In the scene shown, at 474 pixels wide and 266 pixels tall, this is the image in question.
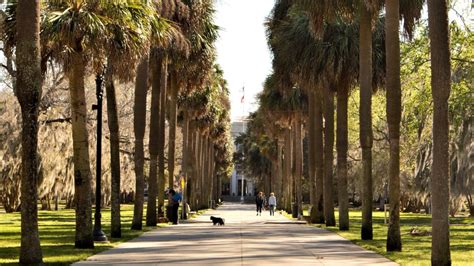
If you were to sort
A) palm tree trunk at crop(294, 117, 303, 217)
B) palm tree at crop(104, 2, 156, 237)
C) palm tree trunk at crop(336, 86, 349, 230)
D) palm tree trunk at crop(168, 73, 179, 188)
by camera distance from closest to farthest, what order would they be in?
palm tree at crop(104, 2, 156, 237)
palm tree trunk at crop(336, 86, 349, 230)
palm tree trunk at crop(168, 73, 179, 188)
palm tree trunk at crop(294, 117, 303, 217)

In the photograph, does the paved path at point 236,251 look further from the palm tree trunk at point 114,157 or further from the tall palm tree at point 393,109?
the palm tree trunk at point 114,157

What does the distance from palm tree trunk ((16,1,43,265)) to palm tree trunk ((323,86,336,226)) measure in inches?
832

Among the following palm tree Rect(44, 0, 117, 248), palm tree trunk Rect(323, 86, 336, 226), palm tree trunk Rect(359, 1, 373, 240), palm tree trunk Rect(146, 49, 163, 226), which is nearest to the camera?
palm tree Rect(44, 0, 117, 248)

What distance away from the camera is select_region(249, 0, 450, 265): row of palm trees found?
16047 millimetres

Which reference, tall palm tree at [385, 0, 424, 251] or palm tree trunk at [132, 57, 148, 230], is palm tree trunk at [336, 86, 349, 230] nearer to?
palm tree trunk at [132, 57, 148, 230]

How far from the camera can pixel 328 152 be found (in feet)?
120

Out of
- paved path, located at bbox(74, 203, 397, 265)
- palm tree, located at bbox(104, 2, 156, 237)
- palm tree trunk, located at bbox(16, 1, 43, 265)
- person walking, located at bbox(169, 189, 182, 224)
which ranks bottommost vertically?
paved path, located at bbox(74, 203, 397, 265)

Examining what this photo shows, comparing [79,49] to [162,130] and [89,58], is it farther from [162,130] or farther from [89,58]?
[162,130]

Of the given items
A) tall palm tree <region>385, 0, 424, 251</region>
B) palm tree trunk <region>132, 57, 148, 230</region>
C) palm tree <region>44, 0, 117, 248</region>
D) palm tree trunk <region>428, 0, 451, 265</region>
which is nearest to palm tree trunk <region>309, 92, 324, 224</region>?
palm tree trunk <region>132, 57, 148, 230</region>

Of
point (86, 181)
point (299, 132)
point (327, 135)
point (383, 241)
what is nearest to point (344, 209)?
point (327, 135)

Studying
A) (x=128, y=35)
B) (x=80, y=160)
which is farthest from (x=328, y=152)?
(x=128, y=35)

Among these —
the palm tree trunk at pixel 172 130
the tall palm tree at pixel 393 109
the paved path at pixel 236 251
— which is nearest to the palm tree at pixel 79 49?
the paved path at pixel 236 251

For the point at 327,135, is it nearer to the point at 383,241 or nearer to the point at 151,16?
the point at 383,241

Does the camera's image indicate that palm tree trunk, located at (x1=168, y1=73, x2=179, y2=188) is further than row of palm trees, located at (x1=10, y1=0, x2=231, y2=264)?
Yes
